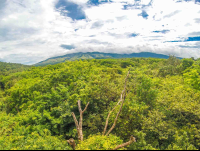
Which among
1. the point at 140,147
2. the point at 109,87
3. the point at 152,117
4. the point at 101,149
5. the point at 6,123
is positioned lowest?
the point at 6,123

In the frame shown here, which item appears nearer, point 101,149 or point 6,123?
point 101,149

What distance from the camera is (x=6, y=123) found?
19062 mm

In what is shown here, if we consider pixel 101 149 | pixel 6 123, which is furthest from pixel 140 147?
pixel 6 123

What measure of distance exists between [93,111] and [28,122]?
34.1 feet

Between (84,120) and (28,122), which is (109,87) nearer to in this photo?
(84,120)

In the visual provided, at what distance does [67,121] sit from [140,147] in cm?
1259

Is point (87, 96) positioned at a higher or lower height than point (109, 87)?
lower

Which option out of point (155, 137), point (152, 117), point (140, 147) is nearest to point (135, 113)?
point (152, 117)

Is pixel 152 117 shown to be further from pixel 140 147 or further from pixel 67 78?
pixel 67 78

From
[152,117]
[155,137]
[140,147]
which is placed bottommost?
[155,137]

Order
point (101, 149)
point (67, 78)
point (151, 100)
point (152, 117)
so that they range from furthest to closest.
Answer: point (67, 78) → point (151, 100) → point (152, 117) → point (101, 149)

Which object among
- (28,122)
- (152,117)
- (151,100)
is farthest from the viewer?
(28,122)

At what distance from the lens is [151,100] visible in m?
16.5

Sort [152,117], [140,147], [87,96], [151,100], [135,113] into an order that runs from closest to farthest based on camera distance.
A: 1. [140,147]
2. [152,117]
3. [135,113]
4. [151,100]
5. [87,96]
